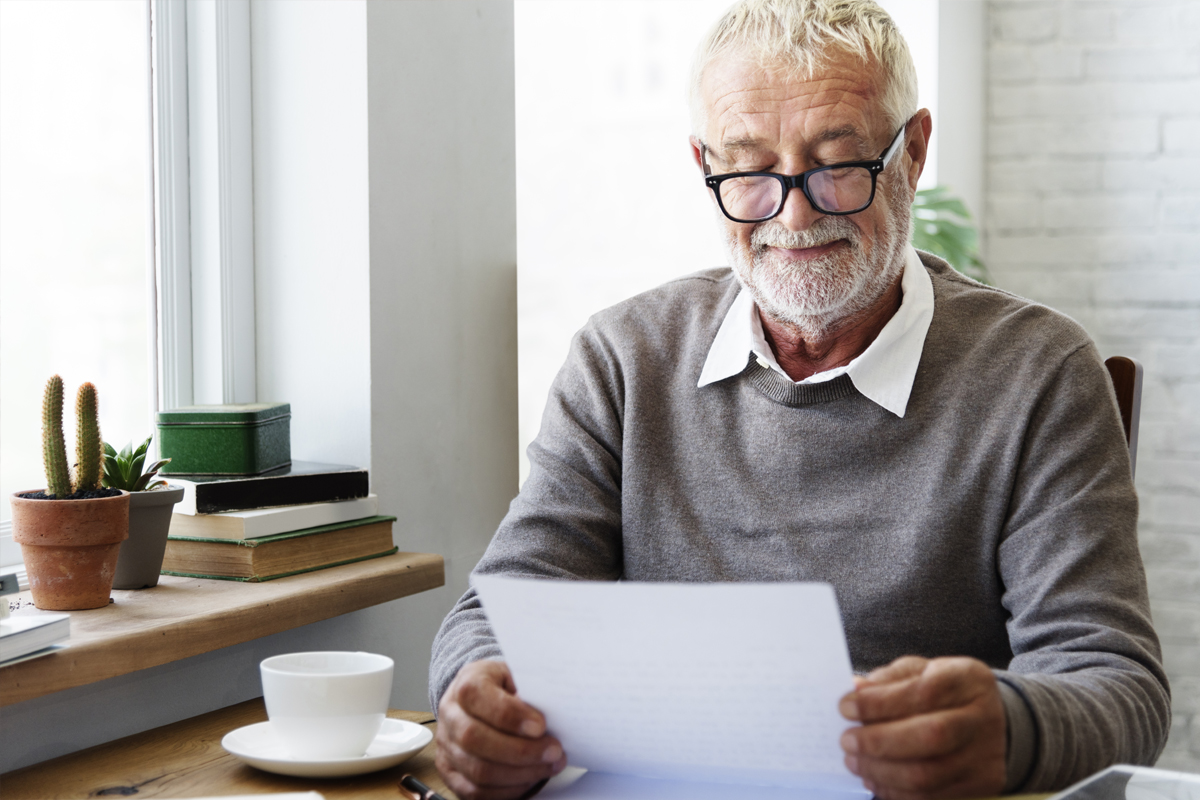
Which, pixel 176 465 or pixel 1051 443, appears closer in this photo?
pixel 1051 443

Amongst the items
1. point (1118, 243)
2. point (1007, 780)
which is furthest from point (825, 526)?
point (1118, 243)

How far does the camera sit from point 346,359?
1.43m

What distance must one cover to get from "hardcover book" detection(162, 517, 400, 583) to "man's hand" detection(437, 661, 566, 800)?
0.45 metres

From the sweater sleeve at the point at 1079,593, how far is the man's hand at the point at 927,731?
0.22 feet

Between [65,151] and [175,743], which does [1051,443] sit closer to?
[175,743]

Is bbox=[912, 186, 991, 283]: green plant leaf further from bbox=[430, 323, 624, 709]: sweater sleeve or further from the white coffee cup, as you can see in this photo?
the white coffee cup

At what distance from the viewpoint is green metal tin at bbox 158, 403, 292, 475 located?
1.26m

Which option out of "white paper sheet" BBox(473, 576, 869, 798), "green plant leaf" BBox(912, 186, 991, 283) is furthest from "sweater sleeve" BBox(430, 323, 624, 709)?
"green plant leaf" BBox(912, 186, 991, 283)

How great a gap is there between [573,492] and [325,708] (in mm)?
410

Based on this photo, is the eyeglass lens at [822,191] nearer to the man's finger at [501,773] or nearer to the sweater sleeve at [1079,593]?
the sweater sleeve at [1079,593]

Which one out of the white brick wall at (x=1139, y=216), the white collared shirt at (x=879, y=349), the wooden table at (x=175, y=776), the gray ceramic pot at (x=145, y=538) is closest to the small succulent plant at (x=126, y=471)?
the gray ceramic pot at (x=145, y=538)

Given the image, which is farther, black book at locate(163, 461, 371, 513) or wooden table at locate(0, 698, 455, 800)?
black book at locate(163, 461, 371, 513)

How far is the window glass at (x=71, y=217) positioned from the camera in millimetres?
A: 1231

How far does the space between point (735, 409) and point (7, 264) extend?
0.81 meters
